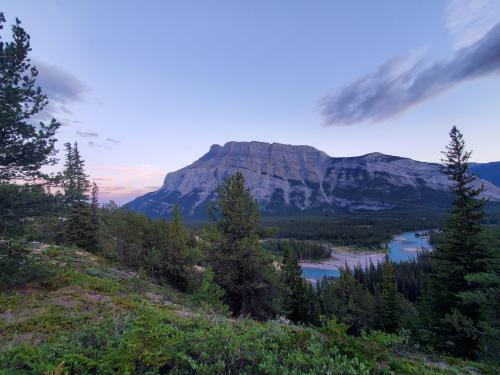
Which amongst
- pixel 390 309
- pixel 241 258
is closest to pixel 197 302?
pixel 241 258

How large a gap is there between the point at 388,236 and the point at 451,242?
173582mm

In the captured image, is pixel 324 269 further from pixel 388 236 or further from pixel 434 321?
pixel 434 321

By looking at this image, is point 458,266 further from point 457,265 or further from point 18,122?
point 18,122

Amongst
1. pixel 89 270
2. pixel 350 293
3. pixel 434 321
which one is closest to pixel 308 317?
pixel 350 293

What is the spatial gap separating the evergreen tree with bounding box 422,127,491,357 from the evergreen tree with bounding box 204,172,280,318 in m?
9.72

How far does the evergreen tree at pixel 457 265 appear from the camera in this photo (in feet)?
50.4

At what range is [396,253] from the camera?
450 feet

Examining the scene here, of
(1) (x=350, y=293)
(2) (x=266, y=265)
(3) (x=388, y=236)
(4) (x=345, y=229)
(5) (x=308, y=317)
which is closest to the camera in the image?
(2) (x=266, y=265)

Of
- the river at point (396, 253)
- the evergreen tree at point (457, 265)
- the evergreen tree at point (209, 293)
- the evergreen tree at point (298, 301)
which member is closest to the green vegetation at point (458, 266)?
the evergreen tree at point (457, 265)

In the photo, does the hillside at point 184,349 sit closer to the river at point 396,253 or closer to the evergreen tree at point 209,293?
the evergreen tree at point 209,293

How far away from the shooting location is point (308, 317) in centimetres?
3684

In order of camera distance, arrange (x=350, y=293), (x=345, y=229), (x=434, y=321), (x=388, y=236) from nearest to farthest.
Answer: (x=434, y=321), (x=350, y=293), (x=388, y=236), (x=345, y=229)

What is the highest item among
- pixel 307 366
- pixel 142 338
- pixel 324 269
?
pixel 142 338

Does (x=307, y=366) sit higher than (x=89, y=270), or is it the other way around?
(x=307, y=366)
